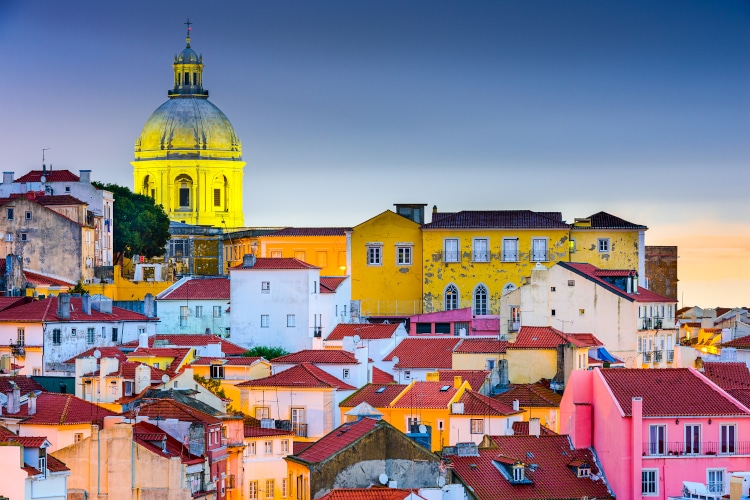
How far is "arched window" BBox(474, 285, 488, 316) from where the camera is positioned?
3679 inches

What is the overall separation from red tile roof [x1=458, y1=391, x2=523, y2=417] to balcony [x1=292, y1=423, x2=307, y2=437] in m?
5.24

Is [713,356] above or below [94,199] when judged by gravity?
below

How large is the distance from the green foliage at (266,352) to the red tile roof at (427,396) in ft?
43.8

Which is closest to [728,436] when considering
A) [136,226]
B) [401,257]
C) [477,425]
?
[477,425]

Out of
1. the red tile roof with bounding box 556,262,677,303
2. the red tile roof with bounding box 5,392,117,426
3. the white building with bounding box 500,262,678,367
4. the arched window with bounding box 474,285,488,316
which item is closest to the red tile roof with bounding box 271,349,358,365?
the white building with bounding box 500,262,678,367

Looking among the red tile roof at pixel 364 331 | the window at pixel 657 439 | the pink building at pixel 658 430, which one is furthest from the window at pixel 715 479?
the red tile roof at pixel 364 331

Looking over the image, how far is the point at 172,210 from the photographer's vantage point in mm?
124438

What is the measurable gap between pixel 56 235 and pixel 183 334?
1086 centimetres

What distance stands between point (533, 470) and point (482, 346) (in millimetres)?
24064

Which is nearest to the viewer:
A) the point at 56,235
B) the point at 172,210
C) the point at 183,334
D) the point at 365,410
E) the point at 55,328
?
the point at 365,410

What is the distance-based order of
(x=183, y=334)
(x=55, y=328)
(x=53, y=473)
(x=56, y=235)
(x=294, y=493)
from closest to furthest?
(x=53, y=473) → (x=294, y=493) → (x=55, y=328) → (x=183, y=334) → (x=56, y=235)

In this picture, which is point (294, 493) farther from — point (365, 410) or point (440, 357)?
point (440, 357)

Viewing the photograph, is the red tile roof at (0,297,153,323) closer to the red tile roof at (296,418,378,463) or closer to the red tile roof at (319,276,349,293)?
the red tile roof at (319,276,349,293)

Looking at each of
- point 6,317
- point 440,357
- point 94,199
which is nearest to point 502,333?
point 440,357
